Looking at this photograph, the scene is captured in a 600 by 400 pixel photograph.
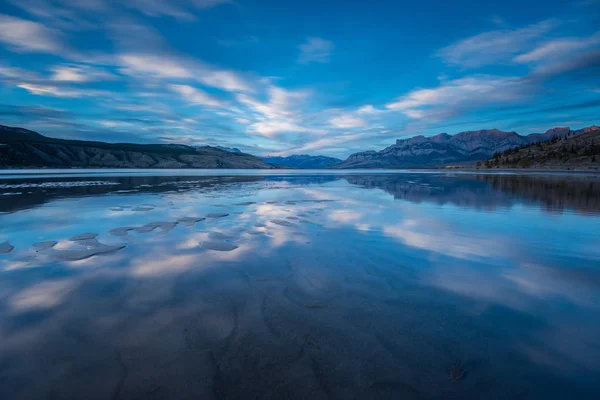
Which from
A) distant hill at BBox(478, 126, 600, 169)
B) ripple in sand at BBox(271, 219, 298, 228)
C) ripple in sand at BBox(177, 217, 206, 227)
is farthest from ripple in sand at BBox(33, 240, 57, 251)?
distant hill at BBox(478, 126, 600, 169)

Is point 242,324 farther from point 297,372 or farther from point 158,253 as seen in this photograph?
point 158,253

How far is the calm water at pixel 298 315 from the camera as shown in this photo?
161 inches

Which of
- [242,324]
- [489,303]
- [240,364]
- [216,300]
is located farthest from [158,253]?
[489,303]

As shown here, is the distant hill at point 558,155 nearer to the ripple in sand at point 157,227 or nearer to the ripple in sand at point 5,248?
the ripple in sand at point 157,227

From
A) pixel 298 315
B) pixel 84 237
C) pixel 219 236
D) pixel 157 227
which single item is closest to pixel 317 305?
pixel 298 315

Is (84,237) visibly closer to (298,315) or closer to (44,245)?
(44,245)

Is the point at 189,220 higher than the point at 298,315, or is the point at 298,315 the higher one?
the point at 189,220

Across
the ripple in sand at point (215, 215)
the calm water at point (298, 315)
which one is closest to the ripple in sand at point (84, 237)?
the calm water at point (298, 315)

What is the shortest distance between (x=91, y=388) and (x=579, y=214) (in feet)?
81.8

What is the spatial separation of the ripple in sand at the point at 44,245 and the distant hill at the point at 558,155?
12517 centimetres

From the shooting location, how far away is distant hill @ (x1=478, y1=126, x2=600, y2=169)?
9438cm

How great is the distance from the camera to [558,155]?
109562 mm

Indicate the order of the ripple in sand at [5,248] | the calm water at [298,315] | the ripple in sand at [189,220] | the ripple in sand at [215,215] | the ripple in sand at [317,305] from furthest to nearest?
the ripple in sand at [215,215]
the ripple in sand at [189,220]
the ripple in sand at [5,248]
the ripple in sand at [317,305]
the calm water at [298,315]

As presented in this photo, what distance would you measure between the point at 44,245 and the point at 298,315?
11.5 metres
